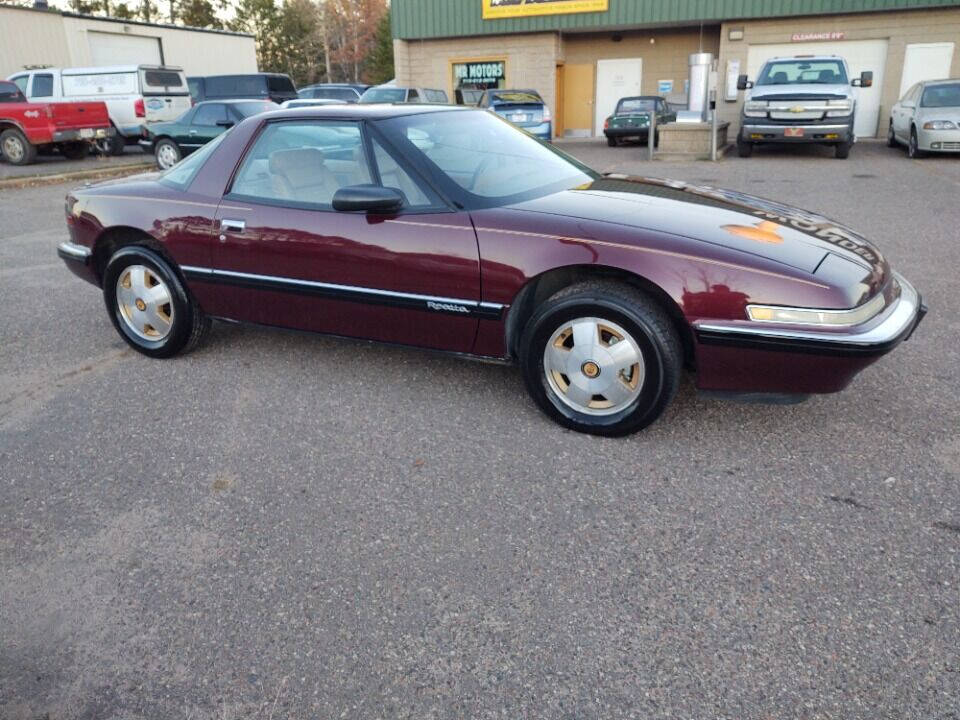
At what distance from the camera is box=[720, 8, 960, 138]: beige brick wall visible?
771 inches

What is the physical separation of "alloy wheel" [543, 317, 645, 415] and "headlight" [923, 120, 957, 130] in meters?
14.0

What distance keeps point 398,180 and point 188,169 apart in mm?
1439

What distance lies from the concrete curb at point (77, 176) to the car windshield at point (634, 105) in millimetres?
11709

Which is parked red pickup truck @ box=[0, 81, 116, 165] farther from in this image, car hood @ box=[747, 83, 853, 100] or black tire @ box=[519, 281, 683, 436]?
black tire @ box=[519, 281, 683, 436]

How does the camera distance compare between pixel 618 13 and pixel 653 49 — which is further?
pixel 653 49

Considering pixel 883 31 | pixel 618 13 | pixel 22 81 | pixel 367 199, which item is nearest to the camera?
pixel 367 199

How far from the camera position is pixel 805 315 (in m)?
3.03

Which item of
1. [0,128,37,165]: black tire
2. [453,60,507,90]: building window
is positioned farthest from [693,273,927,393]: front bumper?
[453,60,507,90]: building window

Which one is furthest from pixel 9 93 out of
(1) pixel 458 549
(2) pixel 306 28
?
(2) pixel 306 28

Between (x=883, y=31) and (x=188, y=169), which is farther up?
(x=883, y=31)

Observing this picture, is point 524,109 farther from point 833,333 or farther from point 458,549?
point 458,549

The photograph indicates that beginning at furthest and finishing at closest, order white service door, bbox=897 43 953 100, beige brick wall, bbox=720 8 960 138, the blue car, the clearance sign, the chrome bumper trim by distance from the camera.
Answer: the clearance sign → white service door, bbox=897 43 953 100 → beige brick wall, bbox=720 8 960 138 → the blue car → the chrome bumper trim

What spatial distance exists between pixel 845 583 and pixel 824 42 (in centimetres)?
2175

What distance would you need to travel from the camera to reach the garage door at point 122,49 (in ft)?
88.6
